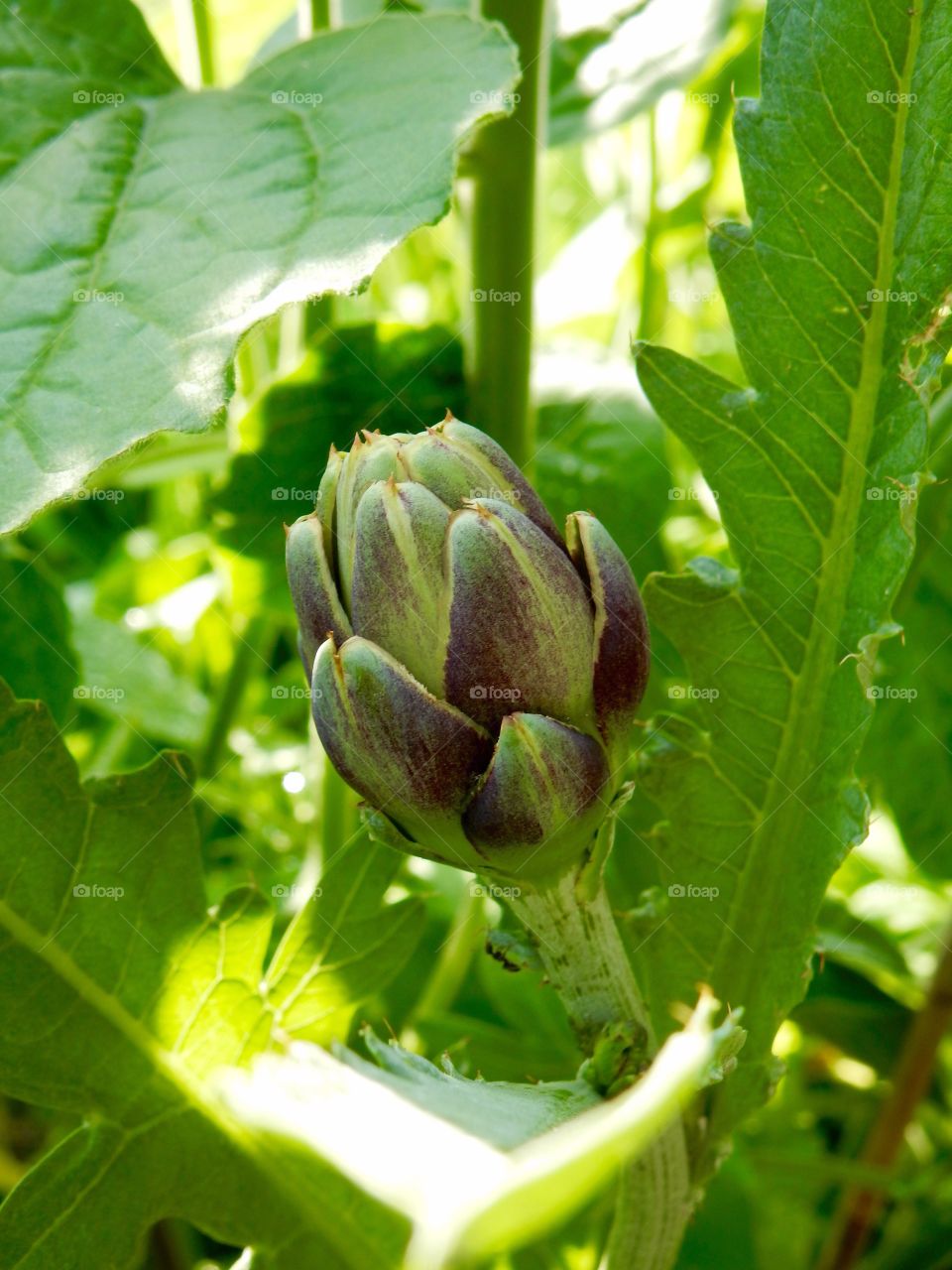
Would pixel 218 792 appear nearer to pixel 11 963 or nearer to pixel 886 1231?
pixel 11 963

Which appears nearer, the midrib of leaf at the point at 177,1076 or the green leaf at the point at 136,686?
the midrib of leaf at the point at 177,1076

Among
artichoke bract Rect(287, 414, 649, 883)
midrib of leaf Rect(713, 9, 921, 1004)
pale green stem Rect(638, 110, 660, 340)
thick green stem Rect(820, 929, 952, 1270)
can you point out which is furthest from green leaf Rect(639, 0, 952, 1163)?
pale green stem Rect(638, 110, 660, 340)

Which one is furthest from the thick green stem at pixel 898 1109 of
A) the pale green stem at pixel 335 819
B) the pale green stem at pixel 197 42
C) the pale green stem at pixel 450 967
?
the pale green stem at pixel 197 42

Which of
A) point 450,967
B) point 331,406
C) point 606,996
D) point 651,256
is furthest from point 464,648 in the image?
point 651,256

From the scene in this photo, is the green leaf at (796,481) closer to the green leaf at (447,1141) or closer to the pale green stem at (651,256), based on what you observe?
the green leaf at (447,1141)

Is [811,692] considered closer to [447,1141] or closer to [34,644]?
[447,1141]

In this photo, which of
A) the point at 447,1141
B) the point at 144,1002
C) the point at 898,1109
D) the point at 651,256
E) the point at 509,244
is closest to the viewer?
the point at 447,1141
